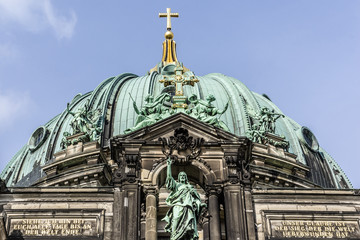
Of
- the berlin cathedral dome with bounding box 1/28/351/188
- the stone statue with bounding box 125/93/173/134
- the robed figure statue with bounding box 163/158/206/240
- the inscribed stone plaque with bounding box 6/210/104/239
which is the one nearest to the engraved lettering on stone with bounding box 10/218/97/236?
the inscribed stone plaque with bounding box 6/210/104/239

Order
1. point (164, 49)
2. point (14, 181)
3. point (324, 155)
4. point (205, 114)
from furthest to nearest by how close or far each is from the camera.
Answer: point (164, 49) < point (324, 155) < point (14, 181) < point (205, 114)

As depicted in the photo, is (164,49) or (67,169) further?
(164,49)

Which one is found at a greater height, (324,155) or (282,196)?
(324,155)

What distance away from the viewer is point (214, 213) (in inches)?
1137

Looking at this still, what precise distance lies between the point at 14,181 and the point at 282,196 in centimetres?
2582

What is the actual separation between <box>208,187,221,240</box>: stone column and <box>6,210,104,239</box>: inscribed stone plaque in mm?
3745

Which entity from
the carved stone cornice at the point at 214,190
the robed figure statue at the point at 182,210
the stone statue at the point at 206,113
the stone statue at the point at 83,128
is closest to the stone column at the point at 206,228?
the robed figure statue at the point at 182,210

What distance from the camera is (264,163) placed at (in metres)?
46.0

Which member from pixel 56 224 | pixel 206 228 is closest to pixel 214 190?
pixel 206 228

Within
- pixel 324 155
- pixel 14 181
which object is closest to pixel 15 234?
pixel 14 181

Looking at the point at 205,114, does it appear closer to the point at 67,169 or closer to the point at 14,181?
the point at 67,169

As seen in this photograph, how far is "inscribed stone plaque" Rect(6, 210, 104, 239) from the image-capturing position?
2892cm

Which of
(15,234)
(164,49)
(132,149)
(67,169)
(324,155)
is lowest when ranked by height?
(15,234)

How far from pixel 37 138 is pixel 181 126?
24001 millimetres
